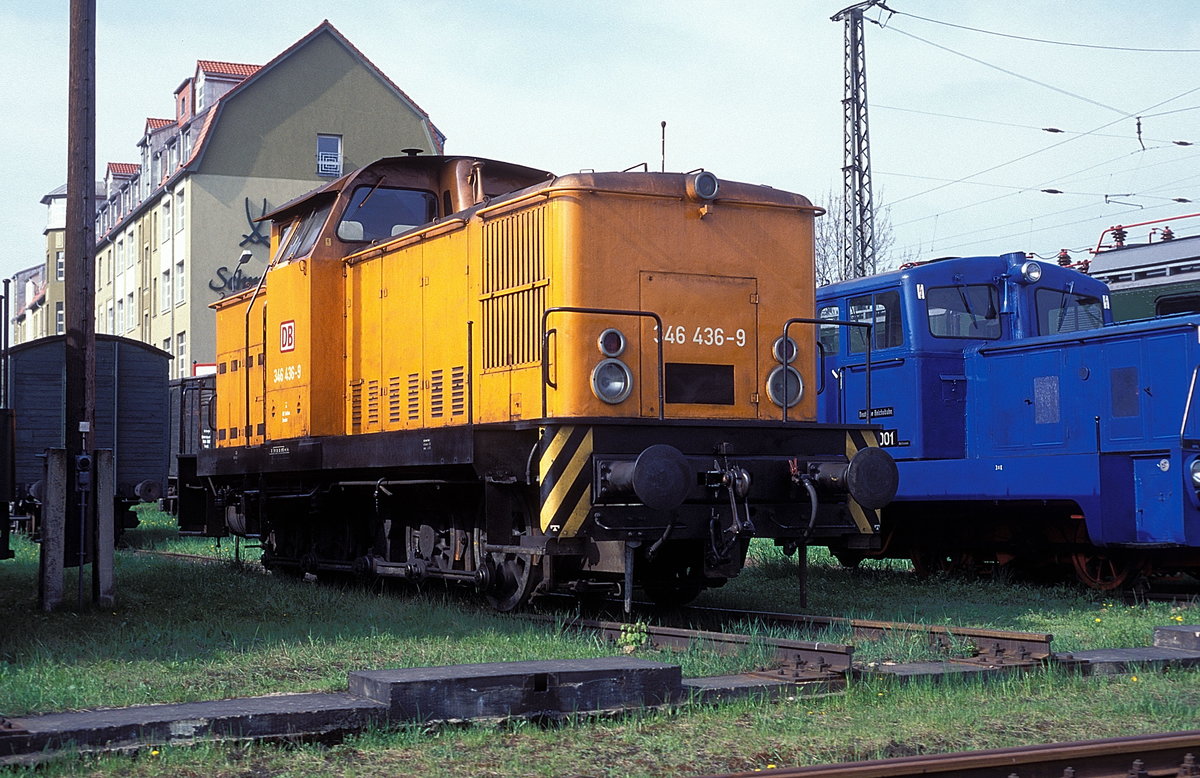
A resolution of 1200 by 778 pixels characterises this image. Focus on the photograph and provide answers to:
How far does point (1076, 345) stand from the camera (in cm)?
1137

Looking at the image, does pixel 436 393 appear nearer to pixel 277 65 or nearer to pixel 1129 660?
pixel 1129 660

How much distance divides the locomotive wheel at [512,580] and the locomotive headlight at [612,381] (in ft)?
3.95

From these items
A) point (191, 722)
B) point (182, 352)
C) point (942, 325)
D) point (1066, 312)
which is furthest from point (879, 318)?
point (182, 352)

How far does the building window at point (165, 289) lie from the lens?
3981 centimetres

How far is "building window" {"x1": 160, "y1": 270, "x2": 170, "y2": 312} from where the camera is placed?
39.8 m

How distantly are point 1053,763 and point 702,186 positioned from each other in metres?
5.00

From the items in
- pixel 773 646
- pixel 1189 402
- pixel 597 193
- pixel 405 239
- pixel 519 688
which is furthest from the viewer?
pixel 1189 402

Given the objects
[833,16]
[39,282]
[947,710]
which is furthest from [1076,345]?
[39,282]

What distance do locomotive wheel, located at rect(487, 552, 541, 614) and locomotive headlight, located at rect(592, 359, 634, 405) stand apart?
47.4 inches

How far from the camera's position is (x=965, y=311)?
12.4m

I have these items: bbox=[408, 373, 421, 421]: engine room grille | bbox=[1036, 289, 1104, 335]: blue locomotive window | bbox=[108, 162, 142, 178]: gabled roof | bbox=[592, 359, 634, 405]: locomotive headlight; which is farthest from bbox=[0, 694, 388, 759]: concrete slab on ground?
bbox=[108, 162, 142, 178]: gabled roof

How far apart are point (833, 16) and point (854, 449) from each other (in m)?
15.5

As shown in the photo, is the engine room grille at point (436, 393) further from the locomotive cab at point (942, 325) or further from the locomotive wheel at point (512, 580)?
the locomotive cab at point (942, 325)

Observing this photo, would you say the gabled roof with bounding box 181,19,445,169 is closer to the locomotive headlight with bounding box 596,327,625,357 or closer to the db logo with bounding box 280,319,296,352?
the db logo with bounding box 280,319,296,352
